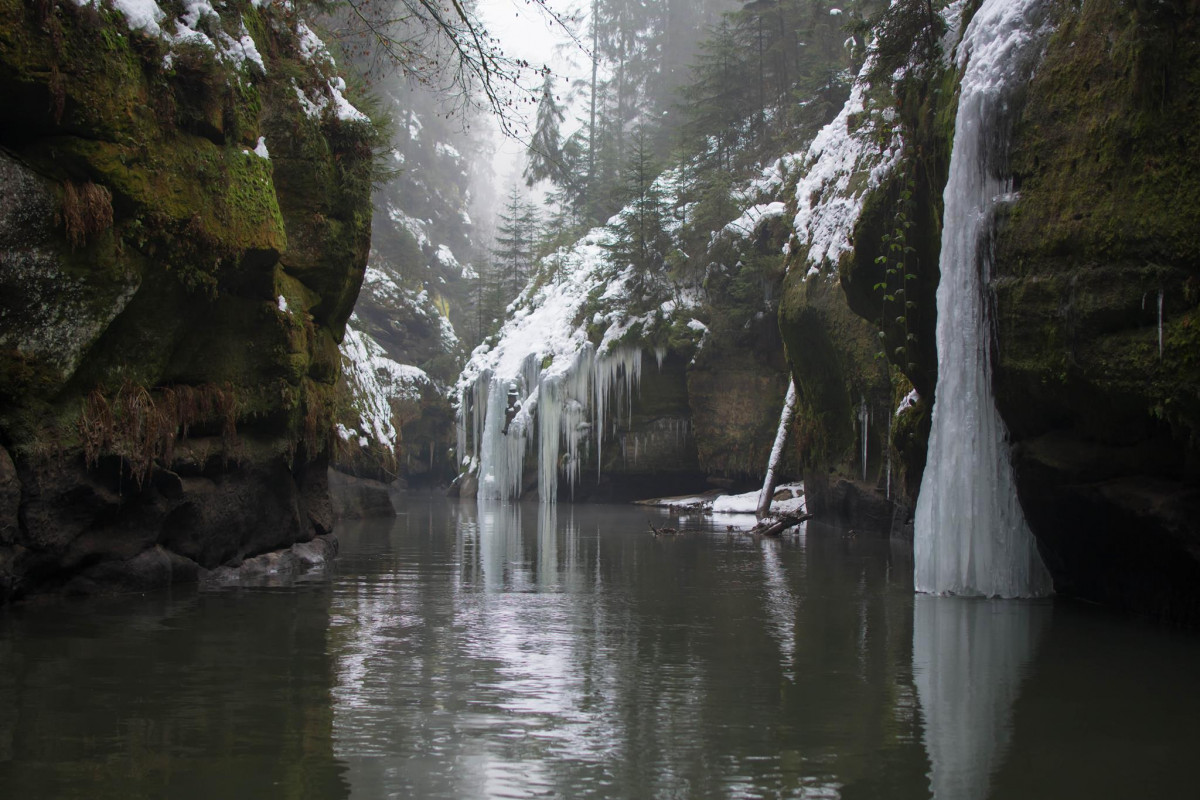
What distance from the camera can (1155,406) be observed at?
881cm

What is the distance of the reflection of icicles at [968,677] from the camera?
529 centimetres

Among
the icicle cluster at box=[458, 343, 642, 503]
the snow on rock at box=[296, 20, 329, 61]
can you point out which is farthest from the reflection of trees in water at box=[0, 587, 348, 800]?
the icicle cluster at box=[458, 343, 642, 503]

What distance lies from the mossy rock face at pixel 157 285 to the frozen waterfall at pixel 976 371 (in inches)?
333

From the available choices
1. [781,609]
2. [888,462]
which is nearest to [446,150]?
[888,462]

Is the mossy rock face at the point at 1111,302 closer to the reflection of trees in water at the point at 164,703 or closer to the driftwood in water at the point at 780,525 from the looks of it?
the reflection of trees in water at the point at 164,703

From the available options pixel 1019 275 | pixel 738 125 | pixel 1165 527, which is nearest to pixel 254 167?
pixel 1019 275

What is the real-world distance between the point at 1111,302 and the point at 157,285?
395 inches

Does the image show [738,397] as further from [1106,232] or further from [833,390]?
[1106,232]

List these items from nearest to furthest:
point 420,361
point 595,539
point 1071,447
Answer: point 1071,447, point 595,539, point 420,361

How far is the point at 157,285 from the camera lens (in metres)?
10.8

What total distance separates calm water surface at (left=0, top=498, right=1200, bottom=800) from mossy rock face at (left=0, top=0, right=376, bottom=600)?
1.24 metres

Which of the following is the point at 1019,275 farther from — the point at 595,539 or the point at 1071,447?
the point at 595,539

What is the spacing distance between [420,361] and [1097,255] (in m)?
46.6

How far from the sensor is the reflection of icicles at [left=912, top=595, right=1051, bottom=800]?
17.3 ft
